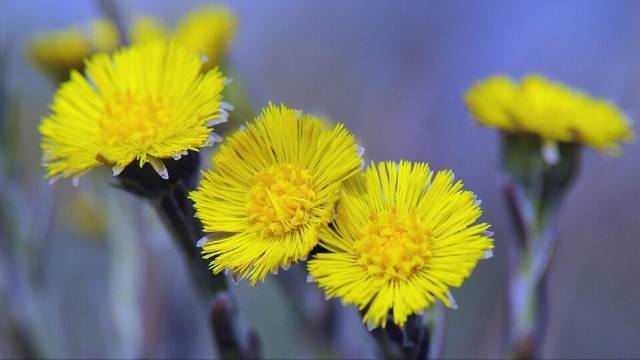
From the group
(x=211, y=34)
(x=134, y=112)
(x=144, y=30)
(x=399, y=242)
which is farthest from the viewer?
(x=144, y=30)

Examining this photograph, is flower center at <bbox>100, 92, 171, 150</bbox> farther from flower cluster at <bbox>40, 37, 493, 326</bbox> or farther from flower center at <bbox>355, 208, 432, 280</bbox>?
flower center at <bbox>355, 208, 432, 280</bbox>

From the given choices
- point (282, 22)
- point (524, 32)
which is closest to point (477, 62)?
point (524, 32)

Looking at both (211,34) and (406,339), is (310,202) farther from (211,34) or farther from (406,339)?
(211,34)

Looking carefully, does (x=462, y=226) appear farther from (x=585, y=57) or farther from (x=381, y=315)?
(x=585, y=57)

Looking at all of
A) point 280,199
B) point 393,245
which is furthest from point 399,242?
point 280,199

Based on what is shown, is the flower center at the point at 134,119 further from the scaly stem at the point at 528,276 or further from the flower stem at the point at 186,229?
the scaly stem at the point at 528,276

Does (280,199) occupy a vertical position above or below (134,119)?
below
